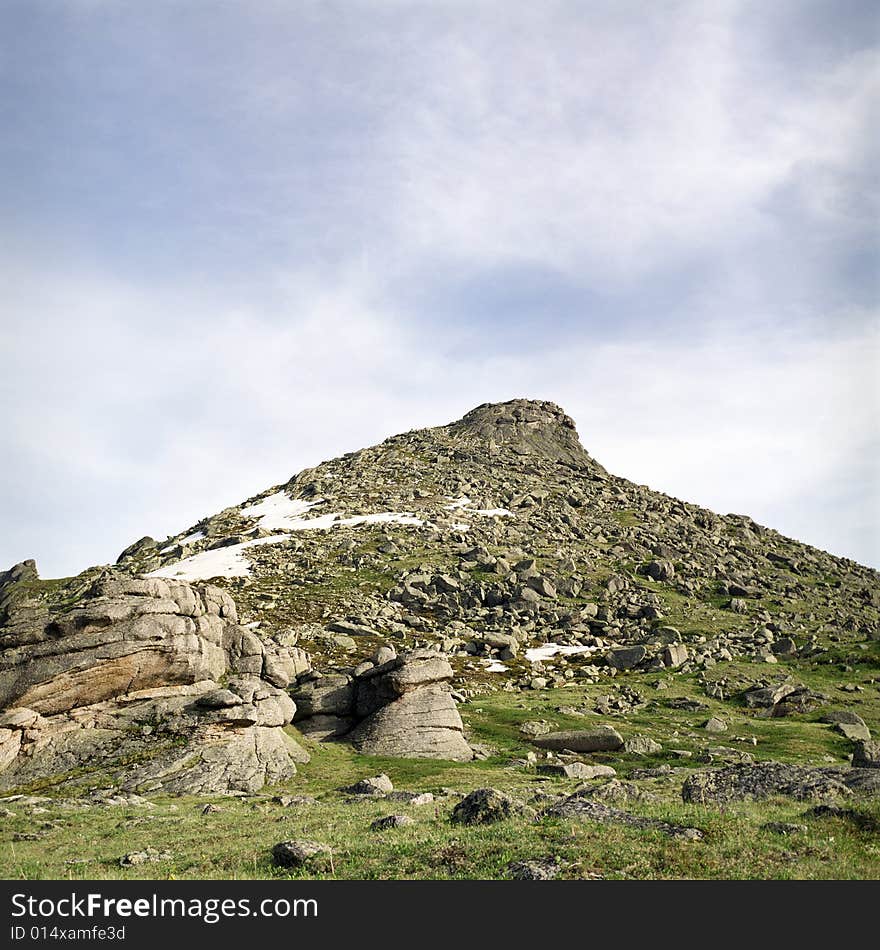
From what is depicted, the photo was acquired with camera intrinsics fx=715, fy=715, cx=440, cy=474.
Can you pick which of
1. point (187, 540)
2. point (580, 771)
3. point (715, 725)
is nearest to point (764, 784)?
point (580, 771)

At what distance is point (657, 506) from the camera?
166m

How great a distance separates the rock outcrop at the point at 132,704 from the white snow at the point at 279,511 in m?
84.5

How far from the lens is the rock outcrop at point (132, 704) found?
132 ft

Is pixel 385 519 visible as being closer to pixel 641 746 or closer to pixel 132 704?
pixel 641 746

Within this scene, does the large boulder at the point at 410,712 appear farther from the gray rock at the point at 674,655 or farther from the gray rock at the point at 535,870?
the gray rock at the point at 674,655

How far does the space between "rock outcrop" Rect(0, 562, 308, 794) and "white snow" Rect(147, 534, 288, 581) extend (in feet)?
192

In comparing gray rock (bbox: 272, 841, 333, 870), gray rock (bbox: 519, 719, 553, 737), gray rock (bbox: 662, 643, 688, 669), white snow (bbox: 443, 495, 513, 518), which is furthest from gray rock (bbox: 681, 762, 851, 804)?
white snow (bbox: 443, 495, 513, 518)

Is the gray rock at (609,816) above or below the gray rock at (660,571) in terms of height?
below

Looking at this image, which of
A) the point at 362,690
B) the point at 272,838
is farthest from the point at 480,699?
the point at 272,838

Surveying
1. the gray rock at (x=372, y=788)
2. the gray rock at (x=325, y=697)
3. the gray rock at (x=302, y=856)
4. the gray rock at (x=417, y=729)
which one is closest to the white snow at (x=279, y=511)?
the gray rock at (x=325, y=697)

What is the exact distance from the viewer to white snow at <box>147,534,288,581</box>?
110125 mm

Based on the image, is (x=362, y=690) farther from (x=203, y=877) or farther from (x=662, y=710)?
(x=203, y=877)

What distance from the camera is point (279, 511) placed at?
489 feet

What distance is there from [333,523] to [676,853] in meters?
121
